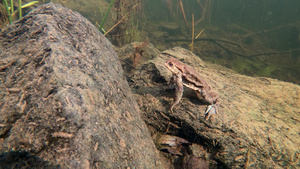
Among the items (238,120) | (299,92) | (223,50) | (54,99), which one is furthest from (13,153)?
(223,50)

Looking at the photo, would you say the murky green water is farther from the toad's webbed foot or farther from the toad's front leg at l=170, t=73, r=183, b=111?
the toad's webbed foot

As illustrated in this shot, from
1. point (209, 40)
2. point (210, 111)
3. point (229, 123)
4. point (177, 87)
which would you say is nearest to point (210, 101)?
point (210, 111)

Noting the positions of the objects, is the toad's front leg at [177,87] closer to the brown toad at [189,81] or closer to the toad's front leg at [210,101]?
the brown toad at [189,81]

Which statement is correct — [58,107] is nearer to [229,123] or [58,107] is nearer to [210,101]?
[210,101]

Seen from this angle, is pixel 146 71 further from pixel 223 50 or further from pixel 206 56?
pixel 223 50

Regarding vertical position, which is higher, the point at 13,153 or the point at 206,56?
the point at 13,153

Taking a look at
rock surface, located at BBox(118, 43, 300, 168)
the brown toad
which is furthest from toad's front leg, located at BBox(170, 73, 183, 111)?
rock surface, located at BBox(118, 43, 300, 168)

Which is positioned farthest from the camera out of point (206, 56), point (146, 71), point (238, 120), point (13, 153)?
point (206, 56)
